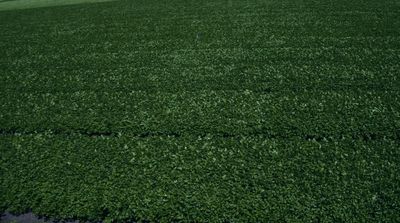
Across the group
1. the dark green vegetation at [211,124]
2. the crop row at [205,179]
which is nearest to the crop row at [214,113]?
the dark green vegetation at [211,124]

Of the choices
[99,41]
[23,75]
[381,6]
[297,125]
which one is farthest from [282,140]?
[381,6]

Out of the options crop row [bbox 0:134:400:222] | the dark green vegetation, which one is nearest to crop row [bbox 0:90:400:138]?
the dark green vegetation

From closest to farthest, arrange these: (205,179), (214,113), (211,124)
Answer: (205,179) < (211,124) < (214,113)

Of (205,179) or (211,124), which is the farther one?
(211,124)

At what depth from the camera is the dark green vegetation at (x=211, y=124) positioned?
28.9 ft

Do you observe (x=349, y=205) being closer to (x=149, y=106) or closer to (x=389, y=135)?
(x=389, y=135)

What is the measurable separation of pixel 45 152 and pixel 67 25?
1621 cm

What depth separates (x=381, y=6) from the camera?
22.5m

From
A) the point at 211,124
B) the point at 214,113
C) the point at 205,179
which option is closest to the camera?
the point at 205,179

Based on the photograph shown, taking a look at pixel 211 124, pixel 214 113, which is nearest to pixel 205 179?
pixel 211 124

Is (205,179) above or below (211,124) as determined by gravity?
below

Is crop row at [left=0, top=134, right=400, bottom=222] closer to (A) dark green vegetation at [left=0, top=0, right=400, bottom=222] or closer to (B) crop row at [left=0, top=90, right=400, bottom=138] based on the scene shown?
(A) dark green vegetation at [left=0, top=0, right=400, bottom=222]

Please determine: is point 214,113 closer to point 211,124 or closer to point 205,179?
point 211,124

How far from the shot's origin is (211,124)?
38.1 ft
